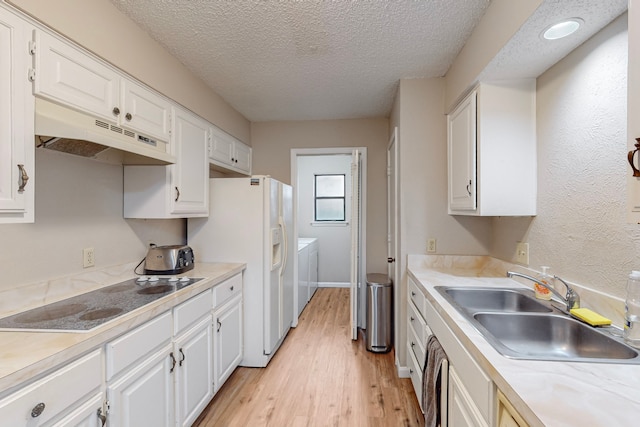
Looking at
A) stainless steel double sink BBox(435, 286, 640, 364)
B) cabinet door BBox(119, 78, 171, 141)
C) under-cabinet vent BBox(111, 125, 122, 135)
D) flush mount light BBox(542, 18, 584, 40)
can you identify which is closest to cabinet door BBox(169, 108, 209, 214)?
cabinet door BBox(119, 78, 171, 141)

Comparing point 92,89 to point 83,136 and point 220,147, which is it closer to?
point 83,136

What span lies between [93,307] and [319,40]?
6.44 ft

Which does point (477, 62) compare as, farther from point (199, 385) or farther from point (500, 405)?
point (199, 385)

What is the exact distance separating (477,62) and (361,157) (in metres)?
1.79

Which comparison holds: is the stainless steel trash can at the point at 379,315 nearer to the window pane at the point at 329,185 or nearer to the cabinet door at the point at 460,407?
the cabinet door at the point at 460,407

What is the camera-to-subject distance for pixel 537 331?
1.42 metres

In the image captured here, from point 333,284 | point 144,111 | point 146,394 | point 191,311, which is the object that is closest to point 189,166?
point 144,111

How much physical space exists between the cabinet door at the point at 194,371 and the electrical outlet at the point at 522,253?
2.11 meters

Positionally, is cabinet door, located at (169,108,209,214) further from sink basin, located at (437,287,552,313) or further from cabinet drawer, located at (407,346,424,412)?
cabinet drawer, located at (407,346,424,412)

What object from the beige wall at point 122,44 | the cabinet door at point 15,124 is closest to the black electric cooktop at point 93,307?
the cabinet door at point 15,124

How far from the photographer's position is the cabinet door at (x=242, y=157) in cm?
324

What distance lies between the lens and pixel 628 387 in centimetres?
80

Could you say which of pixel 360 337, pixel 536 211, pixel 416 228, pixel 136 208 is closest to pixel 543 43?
pixel 536 211

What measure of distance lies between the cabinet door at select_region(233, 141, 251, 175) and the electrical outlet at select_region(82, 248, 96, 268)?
1.65 meters
